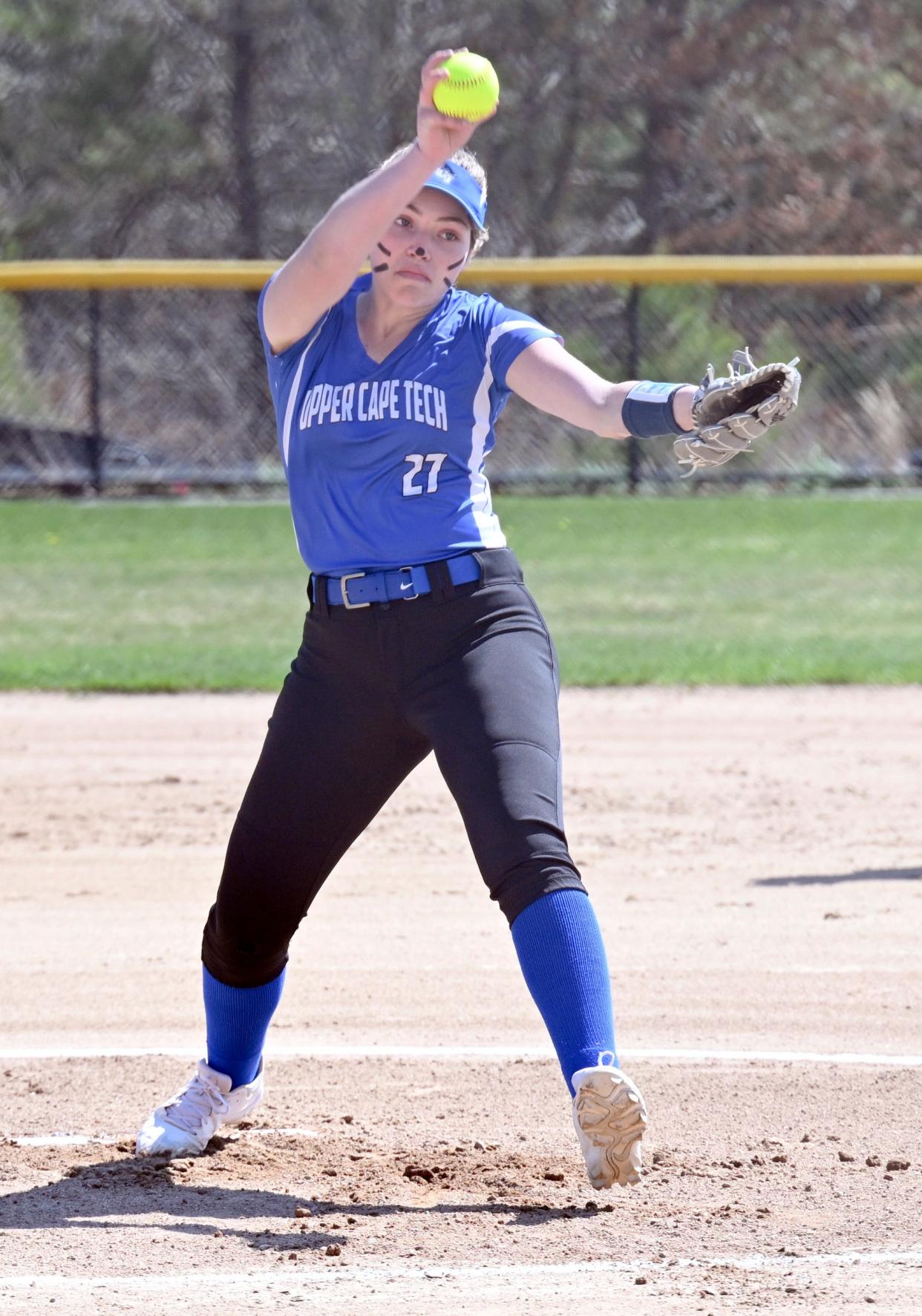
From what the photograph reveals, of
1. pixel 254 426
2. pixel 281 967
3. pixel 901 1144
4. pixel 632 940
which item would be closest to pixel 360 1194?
pixel 281 967

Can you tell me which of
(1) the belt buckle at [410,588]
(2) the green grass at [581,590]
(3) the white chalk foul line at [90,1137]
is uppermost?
(2) the green grass at [581,590]

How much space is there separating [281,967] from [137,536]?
10706 mm

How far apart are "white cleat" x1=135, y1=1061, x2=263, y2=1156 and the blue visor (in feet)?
5.51

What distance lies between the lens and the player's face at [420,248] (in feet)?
10.2

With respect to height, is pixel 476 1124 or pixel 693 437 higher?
pixel 693 437

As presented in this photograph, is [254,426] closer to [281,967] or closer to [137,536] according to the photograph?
[137,536]

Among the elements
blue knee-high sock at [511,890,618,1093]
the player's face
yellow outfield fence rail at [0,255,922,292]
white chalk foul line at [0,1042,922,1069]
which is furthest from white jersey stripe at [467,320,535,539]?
yellow outfield fence rail at [0,255,922,292]

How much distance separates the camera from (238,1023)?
135 inches

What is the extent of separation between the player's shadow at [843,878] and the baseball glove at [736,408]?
115 inches

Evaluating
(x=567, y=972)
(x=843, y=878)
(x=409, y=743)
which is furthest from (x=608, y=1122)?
(x=843, y=878)

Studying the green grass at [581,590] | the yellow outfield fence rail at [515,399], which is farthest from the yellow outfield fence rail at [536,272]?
the green grass at [581,590]

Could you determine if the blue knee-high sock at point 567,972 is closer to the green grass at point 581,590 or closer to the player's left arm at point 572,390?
the player's left arm at point 572,390

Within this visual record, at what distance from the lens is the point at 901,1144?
350cm

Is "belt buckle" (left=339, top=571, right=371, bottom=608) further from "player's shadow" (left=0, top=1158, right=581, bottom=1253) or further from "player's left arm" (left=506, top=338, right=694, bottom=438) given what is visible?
"player's shadow" (left=0, top=1158, right=581, bottom=1253)
